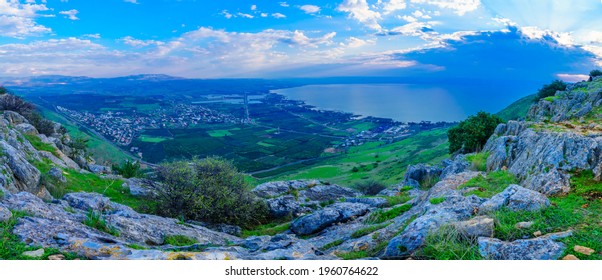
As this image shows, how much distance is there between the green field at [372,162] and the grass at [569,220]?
4027cm

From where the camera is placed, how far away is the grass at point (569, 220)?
718 centimetres

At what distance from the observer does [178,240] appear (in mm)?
14148

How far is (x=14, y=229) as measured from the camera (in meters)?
8.38

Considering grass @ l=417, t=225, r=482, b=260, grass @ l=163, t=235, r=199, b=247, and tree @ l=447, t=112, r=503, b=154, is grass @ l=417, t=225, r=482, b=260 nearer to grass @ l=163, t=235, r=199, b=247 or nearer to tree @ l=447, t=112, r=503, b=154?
grass @ l=163, t=235, r=199, b=247

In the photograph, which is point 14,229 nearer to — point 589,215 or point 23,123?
point 589,215

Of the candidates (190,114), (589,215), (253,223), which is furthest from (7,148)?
(190,114)

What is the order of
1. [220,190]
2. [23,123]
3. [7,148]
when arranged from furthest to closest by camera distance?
[23,123]
[220,190]
[7,148]

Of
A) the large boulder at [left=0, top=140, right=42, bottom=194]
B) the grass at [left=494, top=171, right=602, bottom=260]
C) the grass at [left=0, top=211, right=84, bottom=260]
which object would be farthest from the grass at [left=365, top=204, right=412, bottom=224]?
the large boulder at [left=0, top=140, right=42, bottom=194]

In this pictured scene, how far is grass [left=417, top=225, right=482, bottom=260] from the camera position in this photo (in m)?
7.02

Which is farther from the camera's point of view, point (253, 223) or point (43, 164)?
point (43, 164)

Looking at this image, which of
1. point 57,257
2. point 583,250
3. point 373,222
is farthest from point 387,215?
point 57,257

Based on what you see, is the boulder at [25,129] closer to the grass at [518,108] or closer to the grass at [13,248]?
the grass at [13,248]

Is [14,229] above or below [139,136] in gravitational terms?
above
